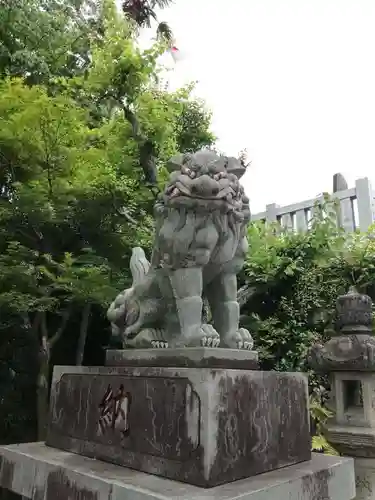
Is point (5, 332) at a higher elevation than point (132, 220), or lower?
lower

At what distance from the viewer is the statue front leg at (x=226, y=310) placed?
290 centimetres

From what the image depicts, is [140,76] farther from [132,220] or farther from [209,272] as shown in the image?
[209,272]

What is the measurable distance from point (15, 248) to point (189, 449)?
158 inches

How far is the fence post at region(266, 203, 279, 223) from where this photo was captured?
10.4 m

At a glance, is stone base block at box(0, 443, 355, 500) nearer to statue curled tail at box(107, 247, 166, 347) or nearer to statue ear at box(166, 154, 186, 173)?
statue curled tail at box(107, 247, 166, 347)

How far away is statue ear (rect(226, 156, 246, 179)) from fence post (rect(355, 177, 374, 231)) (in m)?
6.50

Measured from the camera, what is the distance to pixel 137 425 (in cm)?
260

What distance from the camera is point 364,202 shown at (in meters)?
8.88

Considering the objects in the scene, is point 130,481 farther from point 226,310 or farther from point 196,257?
point 196,257

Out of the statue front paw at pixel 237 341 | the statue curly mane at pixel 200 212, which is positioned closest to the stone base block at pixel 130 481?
the statue front paw at pixel 237 341

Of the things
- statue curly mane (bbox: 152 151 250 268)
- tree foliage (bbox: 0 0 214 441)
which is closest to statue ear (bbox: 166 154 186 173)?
statue curly mane (bbox: 152 151 250 268)

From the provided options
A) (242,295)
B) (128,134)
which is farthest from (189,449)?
(128,134)

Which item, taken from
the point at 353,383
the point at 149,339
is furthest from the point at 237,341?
the point at 353,383

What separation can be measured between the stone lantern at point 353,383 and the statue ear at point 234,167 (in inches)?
102
